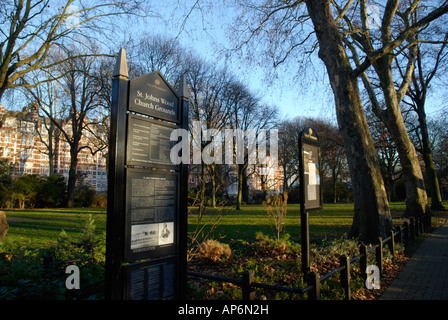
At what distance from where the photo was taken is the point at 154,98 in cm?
414

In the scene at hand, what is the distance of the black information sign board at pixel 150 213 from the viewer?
→ 12.0 ft

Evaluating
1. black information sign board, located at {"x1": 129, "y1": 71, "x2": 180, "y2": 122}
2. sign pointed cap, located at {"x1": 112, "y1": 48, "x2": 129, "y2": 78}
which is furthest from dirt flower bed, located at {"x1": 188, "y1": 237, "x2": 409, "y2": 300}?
sign pointed cap, located at {"x1": 112, "y1": 48, "x2": 129, "y2": 78}

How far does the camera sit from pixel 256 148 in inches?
1779

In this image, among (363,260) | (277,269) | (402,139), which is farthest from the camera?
(402,139)

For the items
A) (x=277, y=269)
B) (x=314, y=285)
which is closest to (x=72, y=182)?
(x=277, y=269)

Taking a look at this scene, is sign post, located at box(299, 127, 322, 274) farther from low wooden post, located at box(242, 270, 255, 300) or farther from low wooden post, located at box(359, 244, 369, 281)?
low wooden post, located at box(242, 270, 255, 300)

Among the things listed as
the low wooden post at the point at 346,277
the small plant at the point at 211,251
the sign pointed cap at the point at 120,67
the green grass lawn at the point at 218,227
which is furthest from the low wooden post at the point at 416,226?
the sign pointed cap at the point at 120,67

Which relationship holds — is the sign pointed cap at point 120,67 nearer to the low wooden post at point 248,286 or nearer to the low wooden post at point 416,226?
the low wooden post at point 248,286

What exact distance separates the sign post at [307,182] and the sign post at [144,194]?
2.38m

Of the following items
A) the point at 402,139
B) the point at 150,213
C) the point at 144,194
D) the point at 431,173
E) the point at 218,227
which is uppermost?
the point at 402,139

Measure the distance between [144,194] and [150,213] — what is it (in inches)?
9.3

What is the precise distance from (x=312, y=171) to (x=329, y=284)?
2075mm

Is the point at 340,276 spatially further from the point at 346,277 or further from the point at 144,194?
the point at 144,194
